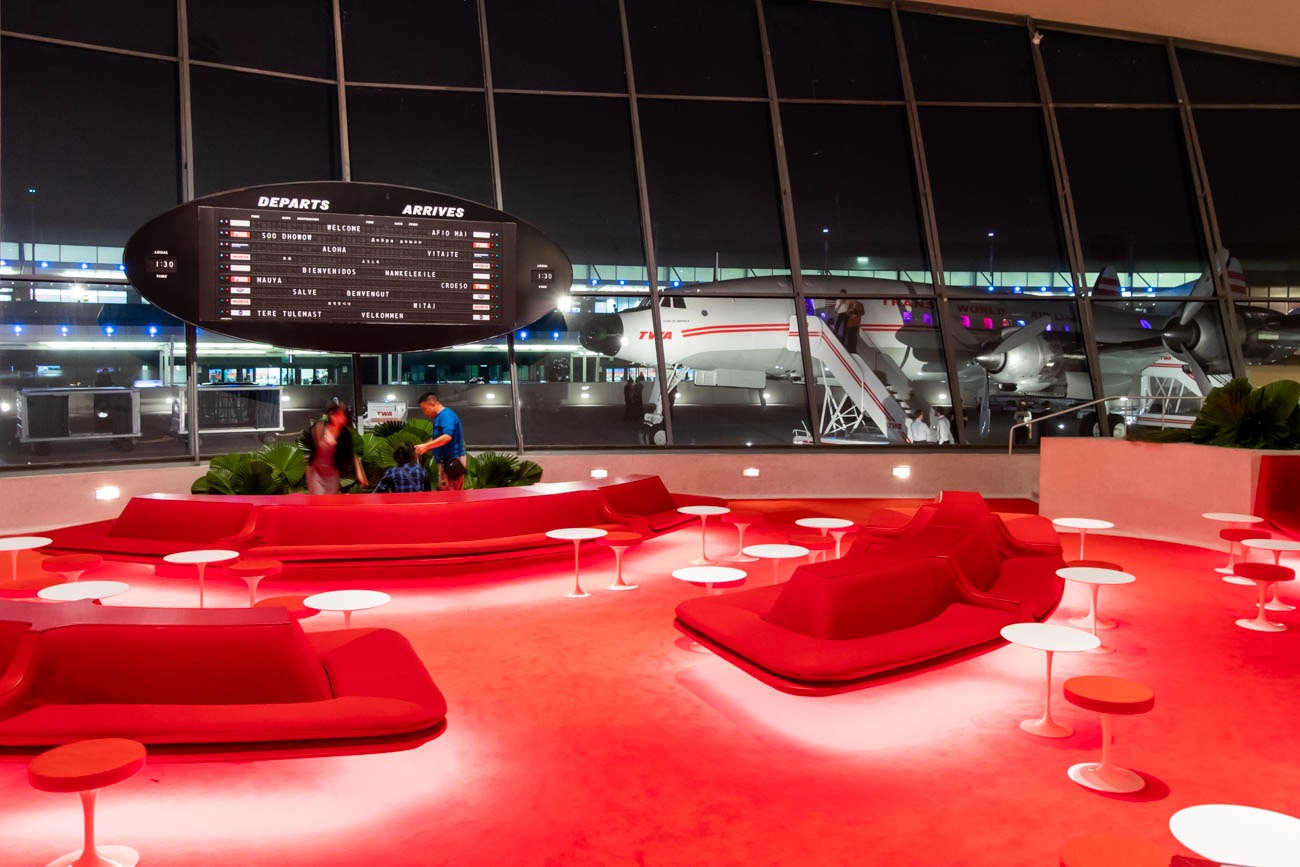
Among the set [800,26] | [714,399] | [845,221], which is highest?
[800,26]

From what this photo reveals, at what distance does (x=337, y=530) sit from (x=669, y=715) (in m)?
3.42

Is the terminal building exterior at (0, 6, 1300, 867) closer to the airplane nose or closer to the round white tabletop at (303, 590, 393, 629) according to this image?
the airplane nose

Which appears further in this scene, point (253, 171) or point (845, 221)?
point (845, 221)

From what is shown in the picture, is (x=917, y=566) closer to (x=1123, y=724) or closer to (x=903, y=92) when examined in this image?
(x=1123, y=724)

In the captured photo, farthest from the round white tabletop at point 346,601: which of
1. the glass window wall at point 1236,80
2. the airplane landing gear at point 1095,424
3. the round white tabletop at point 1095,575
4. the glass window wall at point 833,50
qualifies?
the glass window wall at point 1236,80

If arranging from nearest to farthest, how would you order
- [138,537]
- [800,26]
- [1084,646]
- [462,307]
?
[1084,646] → [138,537] → [462,307] → [800,26]

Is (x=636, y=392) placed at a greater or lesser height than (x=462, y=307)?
lesser

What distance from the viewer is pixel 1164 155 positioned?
1071 centimetres

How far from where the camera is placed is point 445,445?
24.4 feet

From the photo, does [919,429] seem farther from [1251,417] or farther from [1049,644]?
[1049,644]

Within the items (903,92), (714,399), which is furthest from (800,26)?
(714,399)

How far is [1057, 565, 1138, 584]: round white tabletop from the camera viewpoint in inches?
180

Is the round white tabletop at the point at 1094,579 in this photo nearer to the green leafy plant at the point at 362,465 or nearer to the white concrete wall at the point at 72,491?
the green leafy plant at the point at 362,465

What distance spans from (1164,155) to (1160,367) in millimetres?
2724
